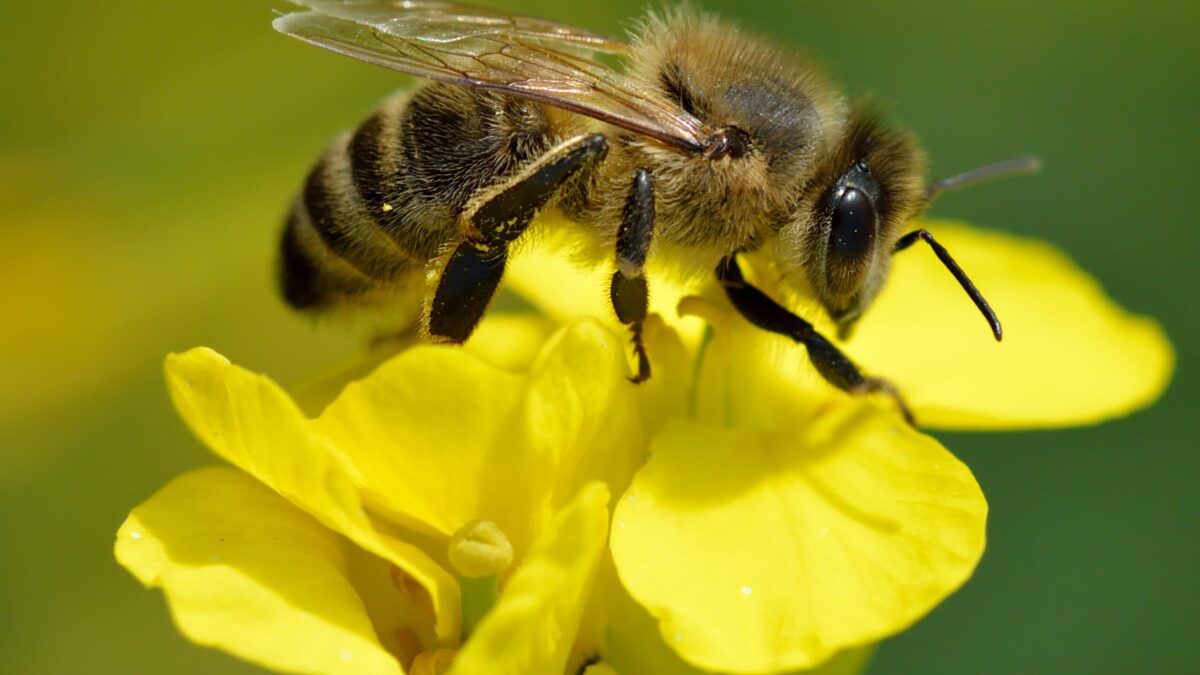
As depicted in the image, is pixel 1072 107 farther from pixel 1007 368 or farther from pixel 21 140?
pixel 21 140

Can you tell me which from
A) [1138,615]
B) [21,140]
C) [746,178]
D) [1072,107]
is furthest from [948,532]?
[21,140]

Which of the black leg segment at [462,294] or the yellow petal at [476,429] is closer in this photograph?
the yellow petal at [476,429]

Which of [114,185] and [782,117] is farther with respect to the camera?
[114,185]

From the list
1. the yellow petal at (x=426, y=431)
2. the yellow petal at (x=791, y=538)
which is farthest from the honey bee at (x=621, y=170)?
the yellow petal at (x=426, y=431)

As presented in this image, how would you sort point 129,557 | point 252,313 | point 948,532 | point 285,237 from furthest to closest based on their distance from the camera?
point 252,313
point 285,237
point 948,532
point 129,557

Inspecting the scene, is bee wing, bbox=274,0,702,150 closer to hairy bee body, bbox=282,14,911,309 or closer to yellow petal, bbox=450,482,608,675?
hairy bee body, bbox=282,14,911,309

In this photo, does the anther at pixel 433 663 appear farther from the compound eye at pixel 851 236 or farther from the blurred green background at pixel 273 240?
the blurred green background at pixel 273 240

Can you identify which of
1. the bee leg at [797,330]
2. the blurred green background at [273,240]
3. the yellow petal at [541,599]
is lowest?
the blurred green background at [273,240]
